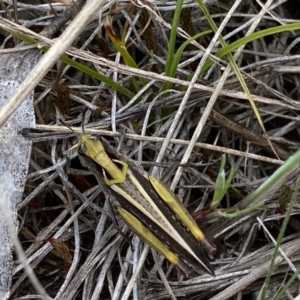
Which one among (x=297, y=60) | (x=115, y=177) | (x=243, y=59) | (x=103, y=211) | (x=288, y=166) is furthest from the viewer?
(x=243, y=59)

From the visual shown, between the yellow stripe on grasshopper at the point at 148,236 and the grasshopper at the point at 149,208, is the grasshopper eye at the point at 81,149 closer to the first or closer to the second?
the grasshopper at the point at 149,208

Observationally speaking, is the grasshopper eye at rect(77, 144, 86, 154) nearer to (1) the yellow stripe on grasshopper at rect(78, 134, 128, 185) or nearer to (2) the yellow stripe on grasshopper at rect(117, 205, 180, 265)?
(1) the yellow stripe on grasshopper at rect(78, 134, 128, 185)

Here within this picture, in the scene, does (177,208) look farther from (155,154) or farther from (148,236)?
(155,154)

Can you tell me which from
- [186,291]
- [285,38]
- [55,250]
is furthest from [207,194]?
[285,38]

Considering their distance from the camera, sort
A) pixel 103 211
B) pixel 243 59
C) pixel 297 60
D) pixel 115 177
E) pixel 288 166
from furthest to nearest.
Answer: pixel 243 59 < pixel 297 60 < pixel 103 211 < pixel 115 177 < pixel 288 166

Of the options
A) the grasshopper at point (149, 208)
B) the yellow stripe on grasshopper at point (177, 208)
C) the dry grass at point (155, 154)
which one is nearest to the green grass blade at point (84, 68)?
the dry grass at point (155, 154)

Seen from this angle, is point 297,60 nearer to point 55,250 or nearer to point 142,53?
point 142,53
